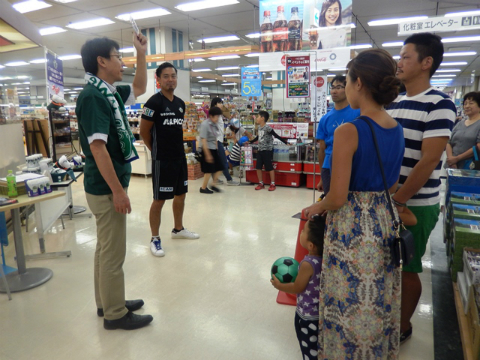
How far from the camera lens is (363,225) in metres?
1.34

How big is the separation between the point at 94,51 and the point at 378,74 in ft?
5.32

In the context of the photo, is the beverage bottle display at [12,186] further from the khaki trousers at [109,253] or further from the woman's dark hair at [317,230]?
the woman's dark hair at [317,230]

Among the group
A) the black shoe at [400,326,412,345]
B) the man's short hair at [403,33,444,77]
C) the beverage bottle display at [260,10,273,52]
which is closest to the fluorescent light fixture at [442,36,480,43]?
the beverage bottle display at [260,10,273,52]

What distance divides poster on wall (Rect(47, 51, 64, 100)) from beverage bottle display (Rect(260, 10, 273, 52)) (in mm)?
3759

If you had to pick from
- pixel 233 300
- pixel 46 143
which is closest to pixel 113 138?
pixel 233 300

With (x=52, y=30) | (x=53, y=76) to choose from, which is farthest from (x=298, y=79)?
(x=52, y=30)

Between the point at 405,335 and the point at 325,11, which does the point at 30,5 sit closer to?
the point at 325,11

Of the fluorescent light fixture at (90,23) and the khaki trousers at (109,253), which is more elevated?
the fluorescent light fixture at (90,23)

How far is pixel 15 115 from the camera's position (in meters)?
4.88

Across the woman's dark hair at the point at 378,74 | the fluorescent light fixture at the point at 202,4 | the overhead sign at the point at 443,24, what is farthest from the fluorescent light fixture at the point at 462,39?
the woman's dark hair at the point at 378,74

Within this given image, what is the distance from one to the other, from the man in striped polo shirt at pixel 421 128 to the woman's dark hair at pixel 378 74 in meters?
0.56

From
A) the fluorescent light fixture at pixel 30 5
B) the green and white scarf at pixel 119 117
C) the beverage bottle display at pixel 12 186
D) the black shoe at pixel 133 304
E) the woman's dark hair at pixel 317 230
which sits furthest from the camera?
the fluorescent light fixture at pixel 30 5

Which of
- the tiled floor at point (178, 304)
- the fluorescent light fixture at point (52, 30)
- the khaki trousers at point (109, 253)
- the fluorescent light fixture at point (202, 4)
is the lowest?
the tiled floor at point (178, 304)

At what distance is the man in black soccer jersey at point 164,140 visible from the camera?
3215 millimetres
